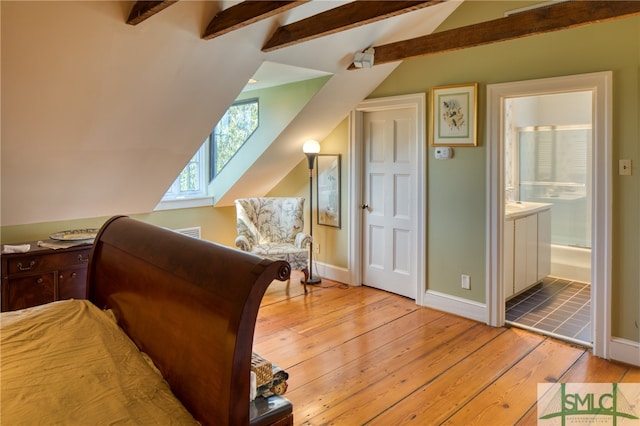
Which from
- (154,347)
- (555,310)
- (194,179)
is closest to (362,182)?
(194,179)

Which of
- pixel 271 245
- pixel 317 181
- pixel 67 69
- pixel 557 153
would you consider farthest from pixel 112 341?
pixel 557 153

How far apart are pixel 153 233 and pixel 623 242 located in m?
3.09

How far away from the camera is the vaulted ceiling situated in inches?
98.0

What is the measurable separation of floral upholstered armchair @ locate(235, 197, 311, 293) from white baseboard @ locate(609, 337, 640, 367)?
110 inches

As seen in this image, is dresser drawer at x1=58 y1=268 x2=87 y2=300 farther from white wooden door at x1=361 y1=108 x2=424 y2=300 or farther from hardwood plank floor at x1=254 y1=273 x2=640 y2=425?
white wooden door at x1=361 y1=108 x2=424 y2=300

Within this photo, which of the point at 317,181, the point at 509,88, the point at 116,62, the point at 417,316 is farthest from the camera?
the point at 317,181

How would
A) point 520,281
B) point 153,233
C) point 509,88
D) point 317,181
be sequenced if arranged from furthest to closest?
point 317,181 → point 520,281 → point 509,88 → point 153,233

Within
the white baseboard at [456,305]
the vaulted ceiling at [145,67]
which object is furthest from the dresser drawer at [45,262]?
the white baseboard at [456,305]

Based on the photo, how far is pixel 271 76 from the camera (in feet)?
13.8

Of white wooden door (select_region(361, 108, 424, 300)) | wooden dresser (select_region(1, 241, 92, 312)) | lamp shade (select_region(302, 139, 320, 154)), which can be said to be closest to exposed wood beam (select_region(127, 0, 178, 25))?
wooden dresser (select_region(1, 241, 92, 312))

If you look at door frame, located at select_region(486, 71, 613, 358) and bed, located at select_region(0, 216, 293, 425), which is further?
door frame, located at select_region(486, 71, 613, 358)

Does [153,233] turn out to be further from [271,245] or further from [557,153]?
[557,153]

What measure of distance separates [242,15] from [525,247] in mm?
3552

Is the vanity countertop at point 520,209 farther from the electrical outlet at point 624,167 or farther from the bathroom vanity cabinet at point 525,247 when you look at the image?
the electrical outlet at point 624,167
